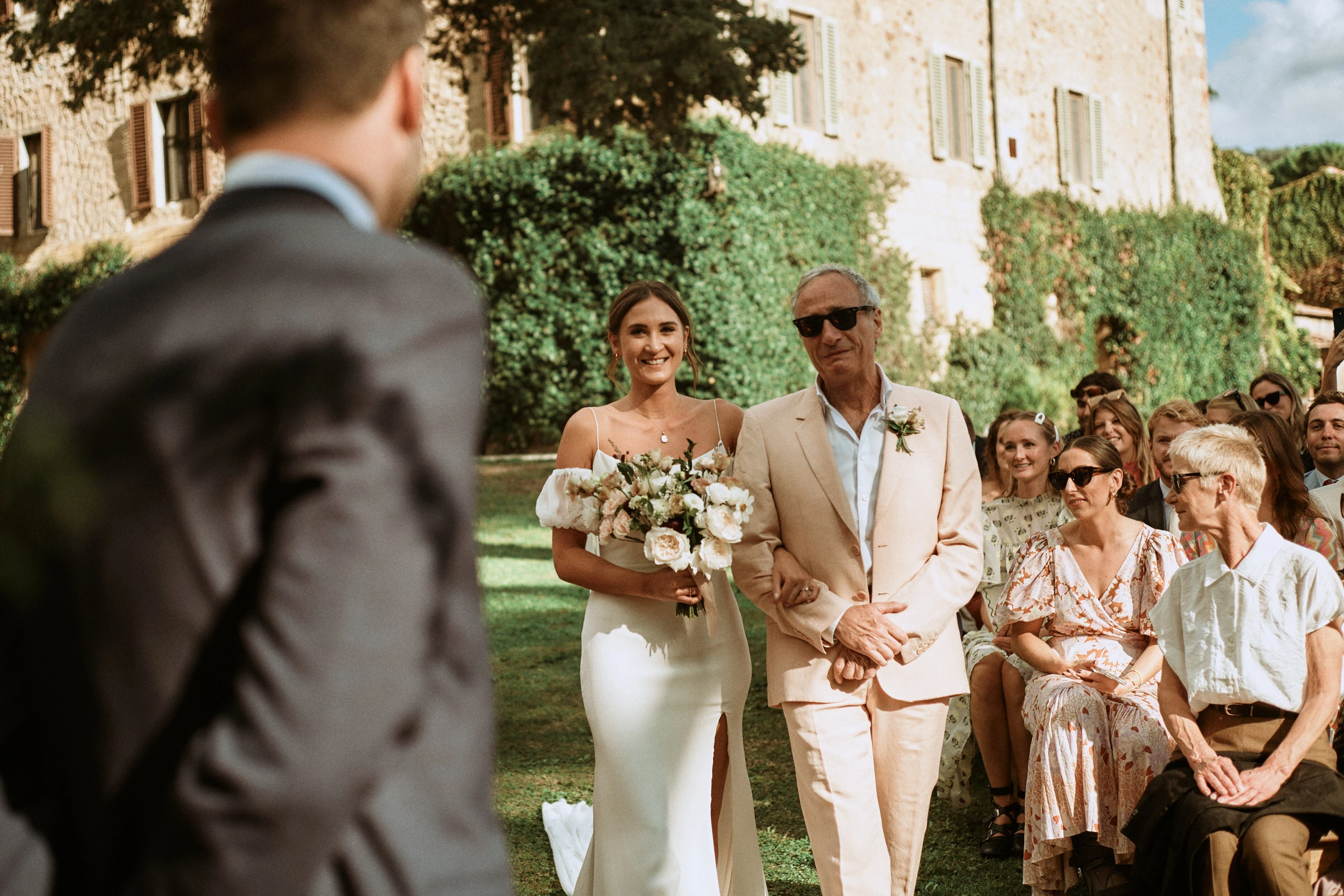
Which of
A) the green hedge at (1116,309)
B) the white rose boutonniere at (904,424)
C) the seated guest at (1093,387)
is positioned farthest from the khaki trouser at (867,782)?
the green hedge at (1116,309)

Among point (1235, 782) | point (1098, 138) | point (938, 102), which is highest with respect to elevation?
point (938, 102)

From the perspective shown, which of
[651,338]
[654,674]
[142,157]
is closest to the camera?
[654,674]

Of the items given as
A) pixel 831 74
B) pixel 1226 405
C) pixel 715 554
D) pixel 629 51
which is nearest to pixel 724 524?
pixel 715 554

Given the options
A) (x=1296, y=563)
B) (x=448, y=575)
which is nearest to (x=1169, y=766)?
(x=1296, y=563)

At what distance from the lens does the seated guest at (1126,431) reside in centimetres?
761

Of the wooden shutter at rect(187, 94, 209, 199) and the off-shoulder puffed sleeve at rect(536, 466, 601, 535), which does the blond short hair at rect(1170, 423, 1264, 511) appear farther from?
the wooden shutter at rect(187, 94, 209, 199)

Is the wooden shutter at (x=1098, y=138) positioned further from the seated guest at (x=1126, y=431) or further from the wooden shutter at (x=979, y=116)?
the seated guest at (x=1126, y=431)

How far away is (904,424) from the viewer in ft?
14.3

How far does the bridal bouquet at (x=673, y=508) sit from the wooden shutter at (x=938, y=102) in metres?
20.9

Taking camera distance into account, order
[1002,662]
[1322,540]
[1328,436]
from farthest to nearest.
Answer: [1328,436]
[1002,662]
[1322,540]

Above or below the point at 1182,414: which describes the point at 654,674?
below

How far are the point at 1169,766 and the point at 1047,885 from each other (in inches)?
39.2

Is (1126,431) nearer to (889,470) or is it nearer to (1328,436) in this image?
(1328,436)

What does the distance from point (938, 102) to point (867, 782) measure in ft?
72.1
